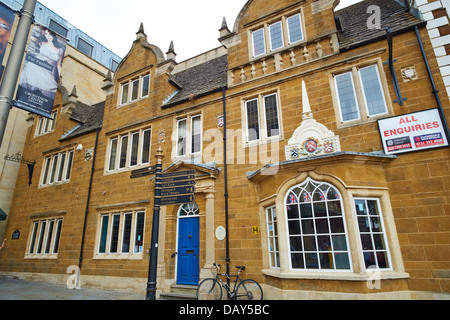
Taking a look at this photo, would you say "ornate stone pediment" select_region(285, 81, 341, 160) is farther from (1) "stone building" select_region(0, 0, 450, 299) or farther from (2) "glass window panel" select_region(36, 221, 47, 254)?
(2) "glass window panel" select_region(36, 221, 47, 254)

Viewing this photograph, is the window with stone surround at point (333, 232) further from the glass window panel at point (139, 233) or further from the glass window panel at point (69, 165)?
the glass window panel at point (69, 165)

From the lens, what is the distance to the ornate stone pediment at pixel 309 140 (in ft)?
27.6

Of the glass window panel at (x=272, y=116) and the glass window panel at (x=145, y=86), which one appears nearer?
the glass window panel at (x=272, y=116)

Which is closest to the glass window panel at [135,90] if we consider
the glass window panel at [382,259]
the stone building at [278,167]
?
the stone building at [278,167]

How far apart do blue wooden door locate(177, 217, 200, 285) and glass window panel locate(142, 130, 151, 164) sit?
351cm

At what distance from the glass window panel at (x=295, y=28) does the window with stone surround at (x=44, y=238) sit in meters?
14.4

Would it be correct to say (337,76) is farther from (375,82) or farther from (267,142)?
(267,142)

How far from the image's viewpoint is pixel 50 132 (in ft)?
56.4

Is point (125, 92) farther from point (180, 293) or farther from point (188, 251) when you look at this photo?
point (180, 293)

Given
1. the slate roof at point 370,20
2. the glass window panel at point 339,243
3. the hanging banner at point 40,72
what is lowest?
the glass window panel at point 339,243

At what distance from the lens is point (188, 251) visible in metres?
10.3

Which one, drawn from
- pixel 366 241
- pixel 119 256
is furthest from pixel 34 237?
pixel 366 241

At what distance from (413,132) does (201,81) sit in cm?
922
